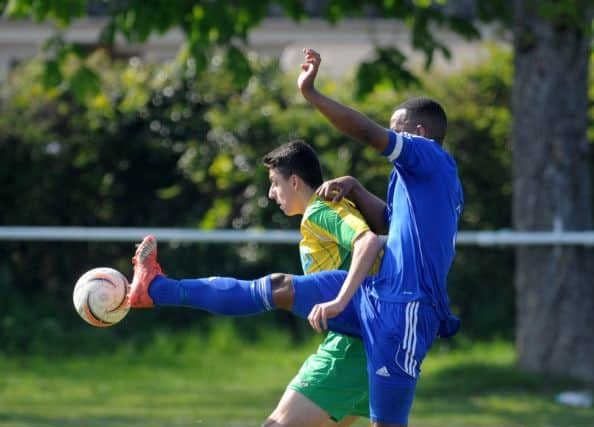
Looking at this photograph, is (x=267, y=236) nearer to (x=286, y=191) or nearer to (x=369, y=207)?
(x=369, y=207)

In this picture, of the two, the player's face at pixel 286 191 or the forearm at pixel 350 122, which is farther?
the player's face at pixel 286 191

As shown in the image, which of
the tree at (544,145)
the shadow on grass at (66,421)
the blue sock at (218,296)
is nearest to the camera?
the blue sock at (218,296)

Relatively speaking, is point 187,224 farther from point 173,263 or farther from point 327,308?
point 327,308

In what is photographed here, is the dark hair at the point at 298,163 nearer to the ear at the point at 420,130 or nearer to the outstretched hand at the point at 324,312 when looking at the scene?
the ear at the point at 420,130

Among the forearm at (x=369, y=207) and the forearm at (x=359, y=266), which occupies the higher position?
the forearm at (x=369, y=207)

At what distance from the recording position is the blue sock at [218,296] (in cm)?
590

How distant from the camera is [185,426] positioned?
1002 centimetres

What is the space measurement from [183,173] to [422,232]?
29.2ft

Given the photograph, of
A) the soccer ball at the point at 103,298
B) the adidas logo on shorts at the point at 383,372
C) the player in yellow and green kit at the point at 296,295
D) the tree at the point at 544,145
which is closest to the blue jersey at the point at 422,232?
the player in yellow and green kit at the point at 296,295

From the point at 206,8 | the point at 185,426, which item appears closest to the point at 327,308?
the point at 185,426

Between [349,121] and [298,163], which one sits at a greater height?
[349,121]

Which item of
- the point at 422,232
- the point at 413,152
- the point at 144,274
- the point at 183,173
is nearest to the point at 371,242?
the point at 422,232

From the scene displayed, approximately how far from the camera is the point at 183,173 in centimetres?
1451

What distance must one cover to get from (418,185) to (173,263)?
854 cm
